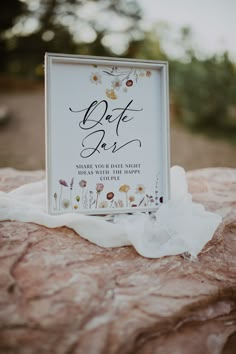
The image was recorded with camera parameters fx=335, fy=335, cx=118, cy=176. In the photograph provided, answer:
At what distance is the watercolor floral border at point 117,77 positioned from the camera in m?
1.49

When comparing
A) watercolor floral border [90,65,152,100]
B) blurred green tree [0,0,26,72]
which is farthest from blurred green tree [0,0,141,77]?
watercolor floral border [90,65,152,100]

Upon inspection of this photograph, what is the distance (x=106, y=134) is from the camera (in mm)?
1505

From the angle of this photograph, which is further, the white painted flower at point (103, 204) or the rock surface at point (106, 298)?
the white painted flower at point (103, 204)

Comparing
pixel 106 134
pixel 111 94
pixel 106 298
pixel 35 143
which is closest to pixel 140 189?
pixel 106 134

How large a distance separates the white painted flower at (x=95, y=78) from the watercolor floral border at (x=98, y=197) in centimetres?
44

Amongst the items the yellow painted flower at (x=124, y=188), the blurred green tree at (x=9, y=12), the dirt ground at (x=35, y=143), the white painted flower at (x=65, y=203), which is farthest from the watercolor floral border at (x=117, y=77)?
the blurred green tree at (x=9, y=12)

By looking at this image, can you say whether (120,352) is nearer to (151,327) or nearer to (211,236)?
(151,327)

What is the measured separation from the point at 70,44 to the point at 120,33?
100cm

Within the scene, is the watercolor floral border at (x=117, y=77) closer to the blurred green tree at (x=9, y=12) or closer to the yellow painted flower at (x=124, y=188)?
the yellow painted flower at (x=124, y=188)

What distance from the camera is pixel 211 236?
1397 millimetres

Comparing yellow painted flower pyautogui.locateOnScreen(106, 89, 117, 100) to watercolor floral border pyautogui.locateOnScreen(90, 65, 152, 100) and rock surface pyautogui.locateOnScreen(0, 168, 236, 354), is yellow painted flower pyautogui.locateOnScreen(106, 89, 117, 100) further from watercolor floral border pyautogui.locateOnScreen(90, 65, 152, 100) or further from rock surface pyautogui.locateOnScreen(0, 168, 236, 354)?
rock surface pyautogui.locateOnScreen(0, 168, 236, 354)

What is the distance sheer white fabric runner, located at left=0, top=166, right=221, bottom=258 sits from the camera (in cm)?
133

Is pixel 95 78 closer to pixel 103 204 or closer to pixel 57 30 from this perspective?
pixel 103 204

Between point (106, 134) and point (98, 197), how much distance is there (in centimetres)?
28
